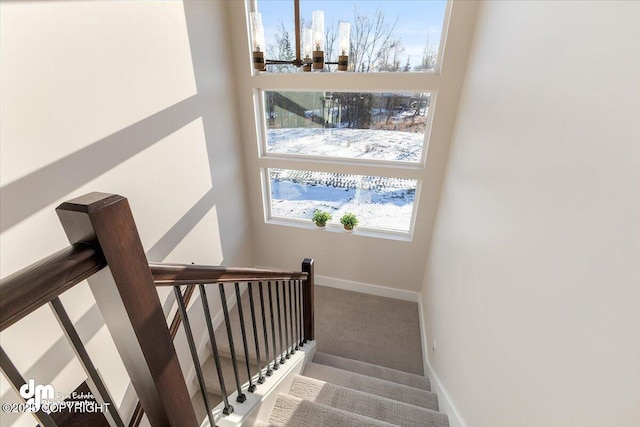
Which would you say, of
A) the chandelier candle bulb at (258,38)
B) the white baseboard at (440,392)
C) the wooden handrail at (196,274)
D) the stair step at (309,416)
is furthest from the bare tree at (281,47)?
the white baseboard at (440,392)

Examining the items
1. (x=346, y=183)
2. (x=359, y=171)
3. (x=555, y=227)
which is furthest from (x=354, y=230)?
(x=555, y=227)

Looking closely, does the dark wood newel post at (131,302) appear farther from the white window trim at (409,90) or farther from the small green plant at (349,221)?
the small green plant at (349,221)

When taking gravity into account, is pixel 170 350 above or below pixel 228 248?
above

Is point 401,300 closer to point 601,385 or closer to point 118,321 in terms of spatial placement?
point 601,385

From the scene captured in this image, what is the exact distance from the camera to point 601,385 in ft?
2.42

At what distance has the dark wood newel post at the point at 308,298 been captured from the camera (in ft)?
7.16

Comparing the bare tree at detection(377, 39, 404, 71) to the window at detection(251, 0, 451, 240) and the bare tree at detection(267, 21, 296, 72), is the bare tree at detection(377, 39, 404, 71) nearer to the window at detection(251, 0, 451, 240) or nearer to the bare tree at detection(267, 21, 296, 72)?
the window at detection(251, 0, 451, 240)

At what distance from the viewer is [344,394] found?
6.79 feet

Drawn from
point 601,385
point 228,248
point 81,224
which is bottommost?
point 228,248

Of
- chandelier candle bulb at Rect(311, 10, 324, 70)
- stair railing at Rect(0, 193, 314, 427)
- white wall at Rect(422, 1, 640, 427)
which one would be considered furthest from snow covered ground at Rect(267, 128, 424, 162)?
stair railing at Rect(0, 193, 314, 427)

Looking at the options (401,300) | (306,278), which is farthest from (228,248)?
(401,300)

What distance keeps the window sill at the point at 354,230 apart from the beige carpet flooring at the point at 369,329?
2.95ft

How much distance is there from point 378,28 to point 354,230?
2.18 m

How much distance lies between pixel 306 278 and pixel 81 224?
5.78 ft
